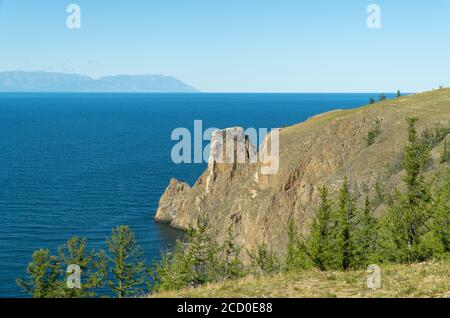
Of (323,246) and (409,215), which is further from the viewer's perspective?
(409,215)

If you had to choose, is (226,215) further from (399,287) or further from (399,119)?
(399,287)

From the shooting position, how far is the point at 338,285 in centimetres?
2288

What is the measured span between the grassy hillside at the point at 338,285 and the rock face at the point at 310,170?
45953 millimetres

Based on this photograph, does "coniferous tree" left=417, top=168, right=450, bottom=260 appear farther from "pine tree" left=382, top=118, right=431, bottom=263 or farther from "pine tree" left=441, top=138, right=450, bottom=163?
"pine tree" left=441, top=138, right=450, bottom=163

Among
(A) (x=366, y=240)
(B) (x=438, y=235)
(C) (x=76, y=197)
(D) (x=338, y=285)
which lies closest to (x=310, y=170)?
(A) (x=366, y=240)

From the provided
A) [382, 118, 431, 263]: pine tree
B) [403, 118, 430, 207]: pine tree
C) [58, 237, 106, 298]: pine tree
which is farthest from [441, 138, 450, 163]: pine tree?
[58, 237, 106, 298]: pine tree

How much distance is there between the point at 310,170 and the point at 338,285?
66.4m

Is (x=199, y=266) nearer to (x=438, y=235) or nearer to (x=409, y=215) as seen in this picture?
(x=409, y=215)

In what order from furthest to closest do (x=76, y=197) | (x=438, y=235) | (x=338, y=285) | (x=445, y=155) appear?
(x=76, y=197)
(x=445, y=155)
(x=438, y=235)
(x=338, y=285)

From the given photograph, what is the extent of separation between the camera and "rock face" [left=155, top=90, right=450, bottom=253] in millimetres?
78188

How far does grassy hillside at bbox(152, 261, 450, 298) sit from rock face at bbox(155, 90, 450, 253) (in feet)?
151

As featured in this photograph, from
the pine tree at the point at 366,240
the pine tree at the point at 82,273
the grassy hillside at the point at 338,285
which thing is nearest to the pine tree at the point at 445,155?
the pine tree at the point at 366,240

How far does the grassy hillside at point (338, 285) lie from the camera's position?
20.8 metres

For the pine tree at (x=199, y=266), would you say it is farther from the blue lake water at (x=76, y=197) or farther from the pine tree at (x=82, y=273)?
the blue lake water at (x=76, y=197)
